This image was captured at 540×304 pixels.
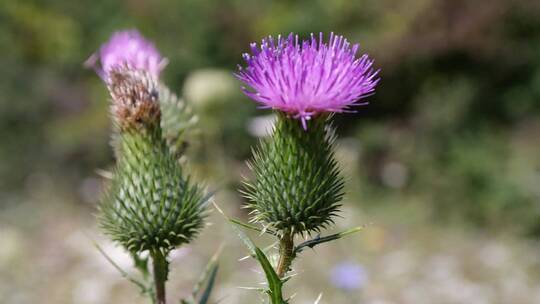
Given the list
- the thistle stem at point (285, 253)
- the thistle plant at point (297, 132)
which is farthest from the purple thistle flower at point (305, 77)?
the thistle stem at point (285, 253)

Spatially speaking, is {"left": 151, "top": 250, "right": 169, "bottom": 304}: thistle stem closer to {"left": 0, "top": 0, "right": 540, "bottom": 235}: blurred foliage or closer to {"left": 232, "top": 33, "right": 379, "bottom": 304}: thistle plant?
{"left": 232, "top": 33, "right": 379, "bottom": 304}: thistle plant

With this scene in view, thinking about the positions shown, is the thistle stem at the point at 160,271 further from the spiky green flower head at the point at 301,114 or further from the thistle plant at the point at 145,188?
the spiky green flower head at the point at 301,114

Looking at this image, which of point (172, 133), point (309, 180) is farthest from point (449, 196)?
point (309, 180)

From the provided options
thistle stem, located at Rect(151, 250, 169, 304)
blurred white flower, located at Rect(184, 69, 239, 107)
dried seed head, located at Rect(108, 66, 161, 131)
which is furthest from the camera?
blurred white flower, located at Rect(184, 69, 239, 107)

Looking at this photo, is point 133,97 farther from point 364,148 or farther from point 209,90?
point 364,148

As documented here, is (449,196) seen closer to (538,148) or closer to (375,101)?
(538,148)

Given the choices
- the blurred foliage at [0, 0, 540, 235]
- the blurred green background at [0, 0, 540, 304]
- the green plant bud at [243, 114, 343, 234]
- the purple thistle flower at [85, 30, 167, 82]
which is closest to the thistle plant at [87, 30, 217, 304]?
the purple thistle flower at [85, 30, 167, 82]

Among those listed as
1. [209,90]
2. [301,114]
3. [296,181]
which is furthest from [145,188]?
[209,90]
